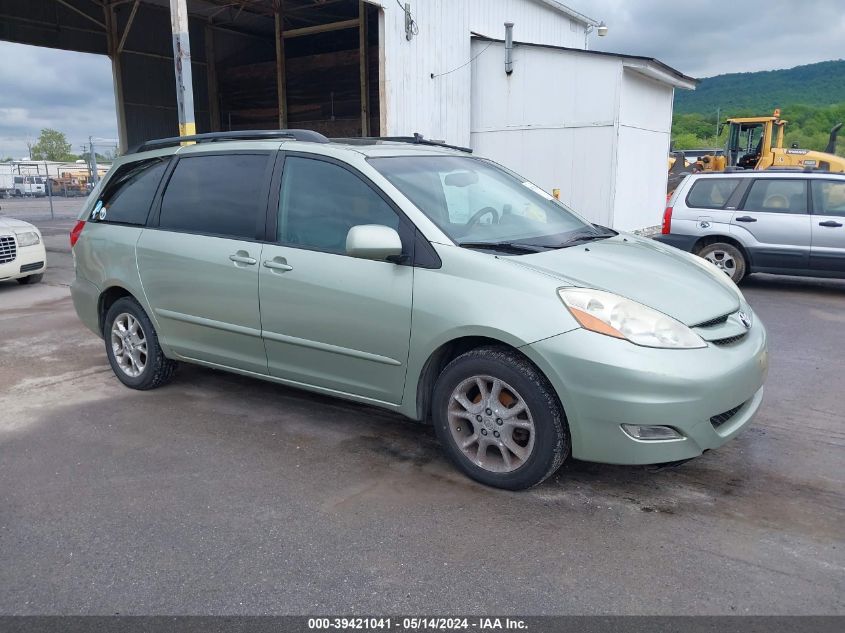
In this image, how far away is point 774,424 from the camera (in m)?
4.41

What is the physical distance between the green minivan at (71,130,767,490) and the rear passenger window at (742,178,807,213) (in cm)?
553

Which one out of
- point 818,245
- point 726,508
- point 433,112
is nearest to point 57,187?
point 433,112

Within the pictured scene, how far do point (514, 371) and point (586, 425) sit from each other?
409mm

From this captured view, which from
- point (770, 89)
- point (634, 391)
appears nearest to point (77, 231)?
point (634, 391)

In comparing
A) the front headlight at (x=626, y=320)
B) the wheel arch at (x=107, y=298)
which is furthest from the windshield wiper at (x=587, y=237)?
the wheel arch at (x=107, y=298)

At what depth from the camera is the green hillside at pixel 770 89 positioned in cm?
8506

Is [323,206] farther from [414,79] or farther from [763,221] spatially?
[414,79]

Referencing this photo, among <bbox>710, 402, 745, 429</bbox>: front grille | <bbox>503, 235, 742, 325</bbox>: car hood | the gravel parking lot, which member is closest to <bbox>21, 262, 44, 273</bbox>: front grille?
the gravel parking lot

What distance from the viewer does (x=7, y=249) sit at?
9594mm

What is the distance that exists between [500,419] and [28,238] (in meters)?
9.03

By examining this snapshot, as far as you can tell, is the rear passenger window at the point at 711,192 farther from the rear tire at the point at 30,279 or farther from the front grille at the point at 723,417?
the rear tire at the point at 30,279

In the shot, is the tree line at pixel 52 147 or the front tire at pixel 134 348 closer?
the front tire at pixel 134 348

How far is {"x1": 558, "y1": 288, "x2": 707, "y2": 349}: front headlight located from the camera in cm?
315

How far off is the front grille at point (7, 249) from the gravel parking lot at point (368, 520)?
5548mm
